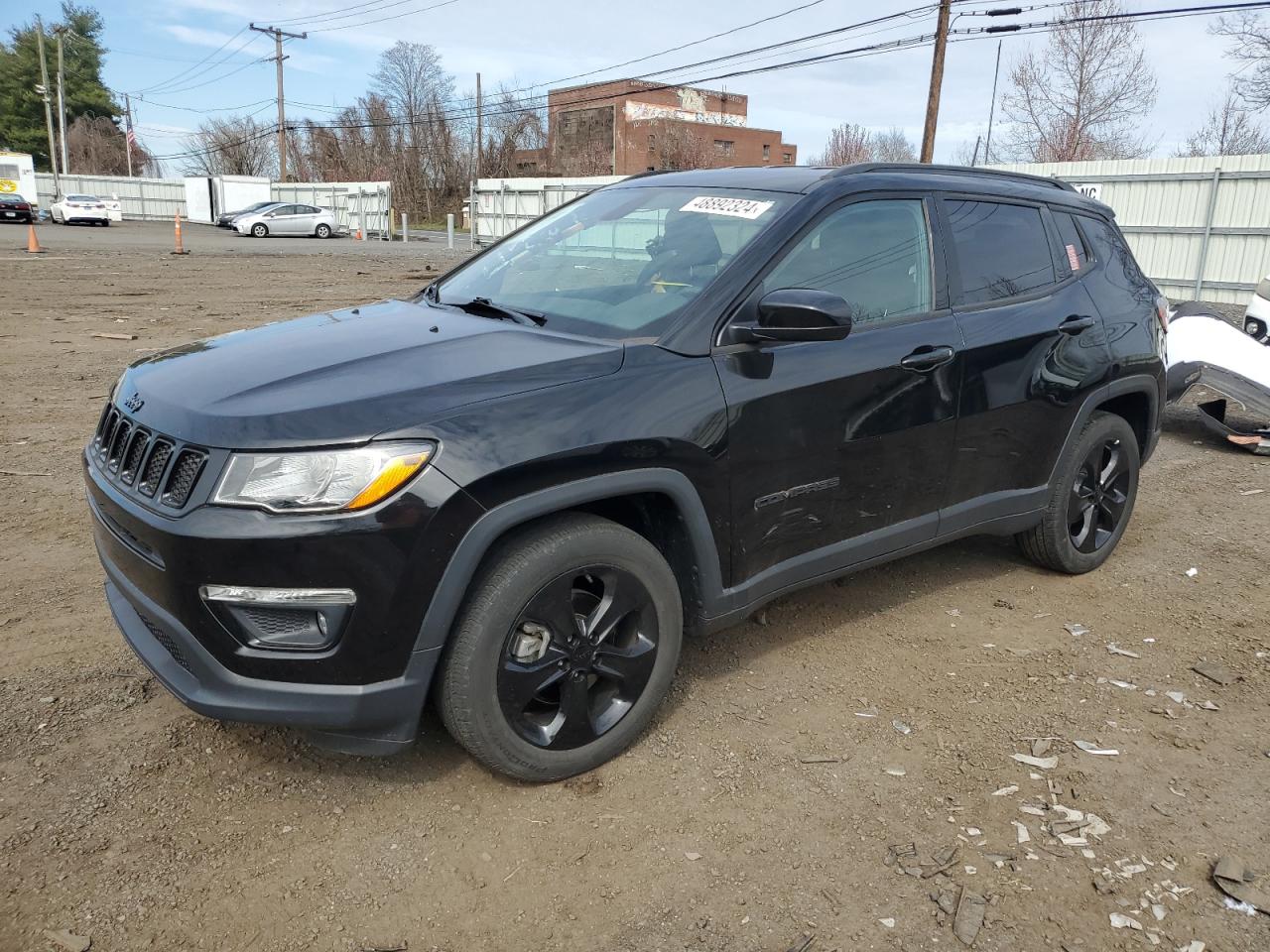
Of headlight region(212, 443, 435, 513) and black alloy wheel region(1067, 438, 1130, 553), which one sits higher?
headlight region(212, 443, 435, 513)

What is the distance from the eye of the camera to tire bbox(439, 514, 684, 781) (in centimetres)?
264

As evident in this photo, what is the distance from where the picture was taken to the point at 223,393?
264 centimetres

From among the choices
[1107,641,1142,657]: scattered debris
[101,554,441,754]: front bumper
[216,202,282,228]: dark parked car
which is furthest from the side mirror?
[216,202,282,228]: dark parked car

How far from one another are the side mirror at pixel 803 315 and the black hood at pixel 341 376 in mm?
494

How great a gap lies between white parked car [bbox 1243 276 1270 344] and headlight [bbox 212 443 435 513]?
797cm

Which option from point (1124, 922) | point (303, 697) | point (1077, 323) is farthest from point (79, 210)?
point (1124, 922)

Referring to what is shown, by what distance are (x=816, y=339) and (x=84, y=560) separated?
3607 millimetres

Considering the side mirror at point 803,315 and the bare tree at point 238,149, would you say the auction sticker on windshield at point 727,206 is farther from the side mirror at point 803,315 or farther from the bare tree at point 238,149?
the bare tree at point 238,149

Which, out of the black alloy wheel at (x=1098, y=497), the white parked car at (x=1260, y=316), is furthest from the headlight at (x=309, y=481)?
the white parked car at (x=1260, y=316)

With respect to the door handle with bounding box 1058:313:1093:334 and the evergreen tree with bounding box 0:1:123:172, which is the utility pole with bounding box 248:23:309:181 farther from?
the door handle with bounding box 1058:313:1093:334

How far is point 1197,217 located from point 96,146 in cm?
8145

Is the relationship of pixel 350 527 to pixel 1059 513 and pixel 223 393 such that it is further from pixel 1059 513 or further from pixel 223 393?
pixel 1059 513

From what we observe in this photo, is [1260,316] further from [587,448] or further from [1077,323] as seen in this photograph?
[587,448]

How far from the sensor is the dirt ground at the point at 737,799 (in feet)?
7.88
